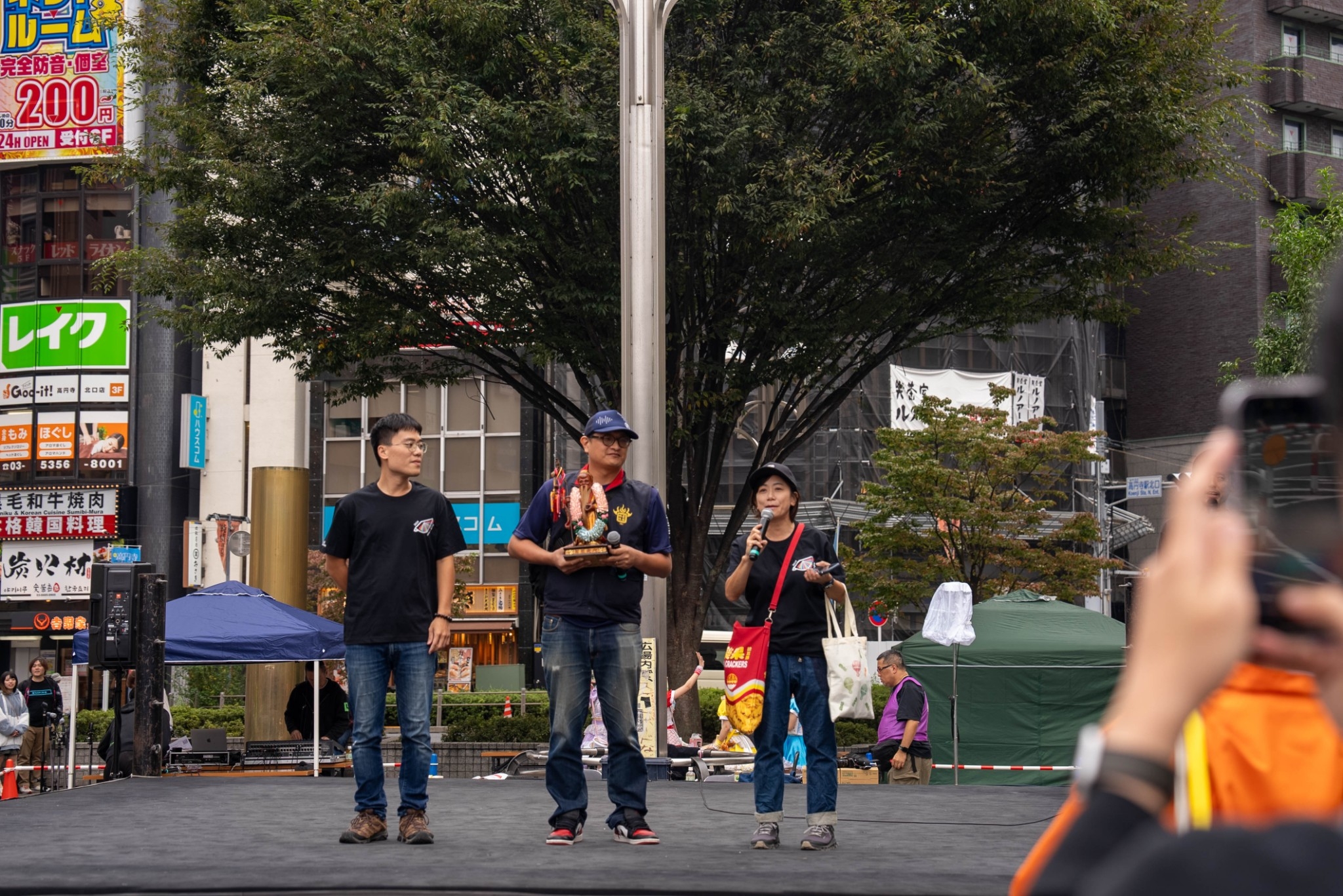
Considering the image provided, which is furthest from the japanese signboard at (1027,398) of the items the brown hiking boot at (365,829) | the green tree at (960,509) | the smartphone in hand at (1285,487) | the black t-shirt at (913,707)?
the smartphone in hand at (1285,487)

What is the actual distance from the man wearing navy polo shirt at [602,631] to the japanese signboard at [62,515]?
1431 inches

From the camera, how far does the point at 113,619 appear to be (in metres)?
10.6

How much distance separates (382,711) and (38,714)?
56.9 feet

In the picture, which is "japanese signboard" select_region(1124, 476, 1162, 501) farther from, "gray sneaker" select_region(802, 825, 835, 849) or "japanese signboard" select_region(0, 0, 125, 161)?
"gray sneaker" select_region(802, 825, 835, 849)

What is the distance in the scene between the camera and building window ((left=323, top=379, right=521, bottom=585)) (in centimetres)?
4459

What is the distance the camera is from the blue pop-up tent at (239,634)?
59.0 feet

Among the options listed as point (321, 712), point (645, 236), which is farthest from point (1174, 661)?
point (321, 712)

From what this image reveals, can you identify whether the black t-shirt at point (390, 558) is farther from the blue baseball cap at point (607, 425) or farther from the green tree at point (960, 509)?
the green tree at point (960, 509)

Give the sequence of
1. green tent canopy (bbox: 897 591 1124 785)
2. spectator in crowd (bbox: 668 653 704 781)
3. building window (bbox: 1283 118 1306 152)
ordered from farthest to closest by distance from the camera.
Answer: building window (bbox: 1283 118 1306 152) < green tent canopy (bbox: 897 591 1124 785) < spectator in crowd (bbox: 668 653 704 781)

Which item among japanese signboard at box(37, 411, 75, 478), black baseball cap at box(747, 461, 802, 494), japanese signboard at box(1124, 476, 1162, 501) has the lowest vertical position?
black baseball cap at box(747, 461, 802, 494)

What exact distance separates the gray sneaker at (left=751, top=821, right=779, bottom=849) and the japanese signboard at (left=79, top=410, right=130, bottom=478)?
122 ft

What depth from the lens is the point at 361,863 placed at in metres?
5.96

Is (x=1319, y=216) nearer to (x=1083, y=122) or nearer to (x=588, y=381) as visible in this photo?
(x=1083, y=122)

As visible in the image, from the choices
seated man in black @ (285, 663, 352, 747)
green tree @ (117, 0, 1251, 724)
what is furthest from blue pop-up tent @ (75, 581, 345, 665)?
green tree @ (117, 0, 1251, 724)
